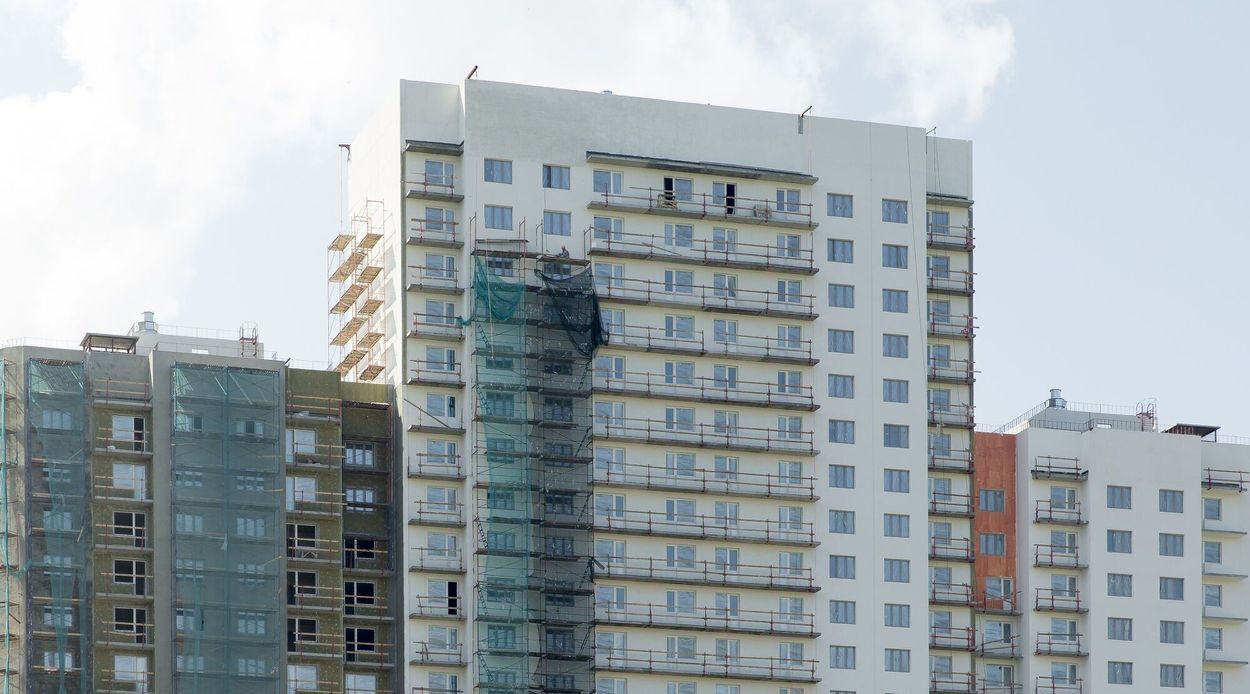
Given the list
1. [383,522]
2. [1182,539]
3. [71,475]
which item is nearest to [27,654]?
[71,475]

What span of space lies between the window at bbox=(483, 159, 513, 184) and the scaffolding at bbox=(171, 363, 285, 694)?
17.2 meters

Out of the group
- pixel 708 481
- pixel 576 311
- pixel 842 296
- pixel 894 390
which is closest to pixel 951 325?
pixel 894 390

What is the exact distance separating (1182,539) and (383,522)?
156ft

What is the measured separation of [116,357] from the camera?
6452 inches

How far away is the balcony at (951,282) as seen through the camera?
177625mm

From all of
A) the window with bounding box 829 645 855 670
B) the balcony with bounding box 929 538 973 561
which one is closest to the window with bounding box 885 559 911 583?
the balcony with bounding box 929 538 973 561

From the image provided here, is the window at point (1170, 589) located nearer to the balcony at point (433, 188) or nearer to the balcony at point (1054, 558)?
the balcony at point (1054, 558)

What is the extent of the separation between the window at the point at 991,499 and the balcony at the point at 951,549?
10.4 feet

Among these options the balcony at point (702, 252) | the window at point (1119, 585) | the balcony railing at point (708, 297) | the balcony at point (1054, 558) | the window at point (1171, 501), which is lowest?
the window at point (1119, 585)

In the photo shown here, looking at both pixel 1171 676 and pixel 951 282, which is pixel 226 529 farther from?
pixel 1171 676

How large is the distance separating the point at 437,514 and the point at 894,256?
3124 cm

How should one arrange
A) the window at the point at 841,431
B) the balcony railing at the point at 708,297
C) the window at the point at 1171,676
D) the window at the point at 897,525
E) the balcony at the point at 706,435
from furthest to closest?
the window at the point at 1171,676
the window at the point at 841,431
the window at the point at 897,525
the balcony railing at the point at 708,297
the balcony at the point at 706,435

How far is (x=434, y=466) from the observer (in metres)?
166

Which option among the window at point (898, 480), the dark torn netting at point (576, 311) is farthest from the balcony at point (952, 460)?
the dark torn netting at point (576, 311)
